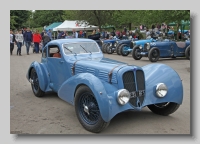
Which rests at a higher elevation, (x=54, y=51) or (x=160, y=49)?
(x=160, y=49)

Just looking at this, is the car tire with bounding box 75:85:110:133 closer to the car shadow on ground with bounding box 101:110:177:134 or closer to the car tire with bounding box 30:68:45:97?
the car shadow on ground with bounding box 101:110:177:134

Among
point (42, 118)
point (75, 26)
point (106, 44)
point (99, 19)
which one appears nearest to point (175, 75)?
point (42, 118)

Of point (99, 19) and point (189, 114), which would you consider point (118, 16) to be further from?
point (189, 114)

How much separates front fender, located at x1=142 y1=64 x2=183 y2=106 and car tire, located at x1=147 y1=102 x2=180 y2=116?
0.19 metres

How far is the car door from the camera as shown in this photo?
6.28m

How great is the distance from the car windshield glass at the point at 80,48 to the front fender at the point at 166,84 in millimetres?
1735

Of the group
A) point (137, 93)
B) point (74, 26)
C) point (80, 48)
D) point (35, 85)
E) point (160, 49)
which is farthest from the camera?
point (74, 26)

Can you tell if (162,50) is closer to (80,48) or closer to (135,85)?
(80,48)

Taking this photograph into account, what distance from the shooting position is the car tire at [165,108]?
5.36 m

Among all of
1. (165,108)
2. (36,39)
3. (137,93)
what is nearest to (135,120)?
(137,93)

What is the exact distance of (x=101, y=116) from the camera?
14.2ft

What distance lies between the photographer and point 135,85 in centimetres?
491

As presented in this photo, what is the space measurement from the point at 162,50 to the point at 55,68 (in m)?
9.65

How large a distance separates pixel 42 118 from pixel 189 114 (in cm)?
315
